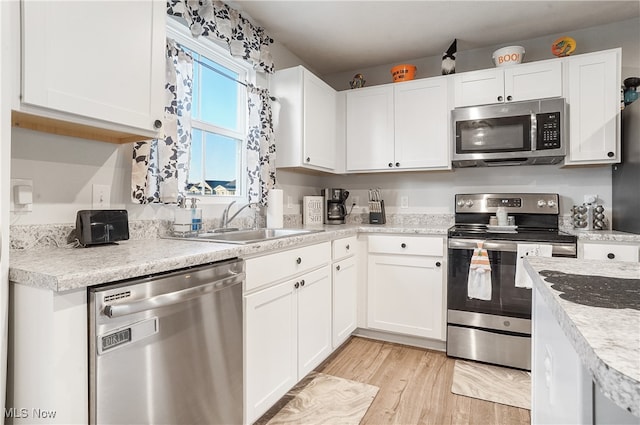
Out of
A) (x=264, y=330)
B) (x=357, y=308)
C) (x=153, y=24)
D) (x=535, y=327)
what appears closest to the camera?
(x=535, y=327)

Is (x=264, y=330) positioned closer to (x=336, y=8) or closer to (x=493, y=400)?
(x=493, y=400)

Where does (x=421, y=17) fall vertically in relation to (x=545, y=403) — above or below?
above

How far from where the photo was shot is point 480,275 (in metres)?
2.37

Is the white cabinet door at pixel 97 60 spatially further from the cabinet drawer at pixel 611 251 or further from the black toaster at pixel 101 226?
the cabinet drawer at pixel 611 251

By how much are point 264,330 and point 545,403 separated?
1151 mm

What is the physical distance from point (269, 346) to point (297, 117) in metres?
1.74

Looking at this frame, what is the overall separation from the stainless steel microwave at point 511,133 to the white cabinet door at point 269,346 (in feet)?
5.93

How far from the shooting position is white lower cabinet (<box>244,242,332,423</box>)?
1.58 metres

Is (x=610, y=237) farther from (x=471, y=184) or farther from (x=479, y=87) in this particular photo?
(x=479, y=87)

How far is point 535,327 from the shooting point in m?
1.11

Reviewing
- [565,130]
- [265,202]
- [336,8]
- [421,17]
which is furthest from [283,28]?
[565,130]

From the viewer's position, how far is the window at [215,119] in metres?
2.20

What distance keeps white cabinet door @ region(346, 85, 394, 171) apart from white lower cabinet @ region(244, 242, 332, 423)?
3.90 feet

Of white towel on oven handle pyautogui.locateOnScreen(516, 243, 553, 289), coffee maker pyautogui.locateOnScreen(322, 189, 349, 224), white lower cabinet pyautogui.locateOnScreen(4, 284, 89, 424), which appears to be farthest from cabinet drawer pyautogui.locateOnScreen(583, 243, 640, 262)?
white lower cabinet pyautogui.locateOnScreen(4, 284, 89, 424)
